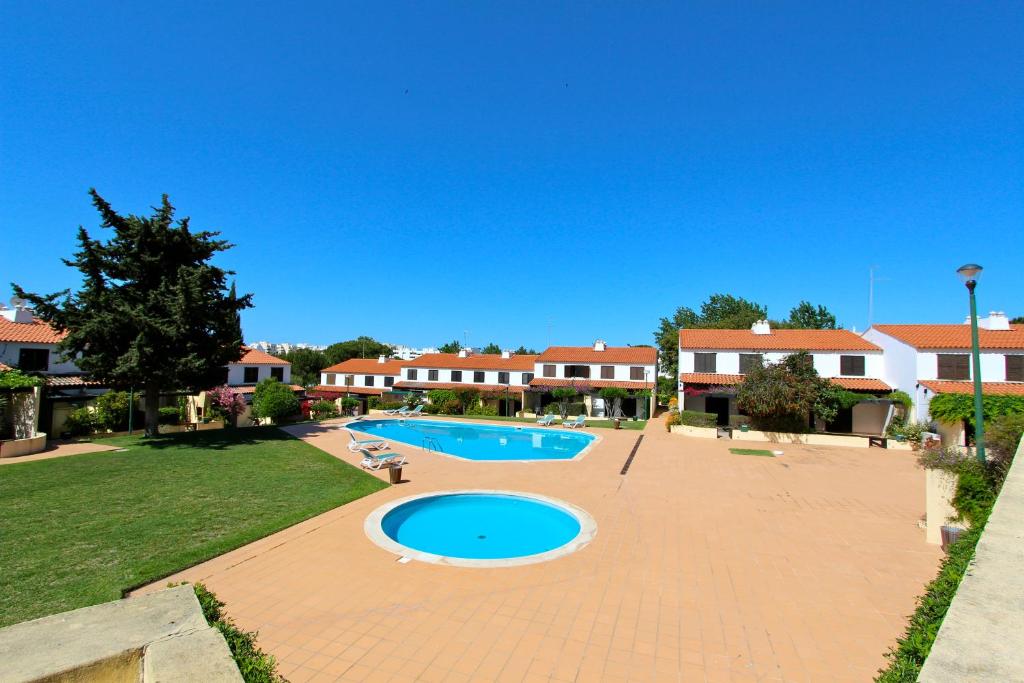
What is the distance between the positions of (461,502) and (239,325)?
17.3 metres

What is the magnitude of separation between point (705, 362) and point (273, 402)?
30.7 metres

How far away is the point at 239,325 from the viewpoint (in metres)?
24.2

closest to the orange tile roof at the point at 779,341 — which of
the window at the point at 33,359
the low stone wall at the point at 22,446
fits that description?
the low stone wall at the point at 22,446

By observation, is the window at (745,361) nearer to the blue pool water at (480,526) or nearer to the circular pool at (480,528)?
the circular pool at (480,528)

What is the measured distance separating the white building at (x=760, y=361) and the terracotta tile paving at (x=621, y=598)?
20002mm

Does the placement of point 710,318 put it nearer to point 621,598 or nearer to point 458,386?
point 458,386

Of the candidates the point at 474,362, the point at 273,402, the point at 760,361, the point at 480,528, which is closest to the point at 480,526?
the point at 480,528

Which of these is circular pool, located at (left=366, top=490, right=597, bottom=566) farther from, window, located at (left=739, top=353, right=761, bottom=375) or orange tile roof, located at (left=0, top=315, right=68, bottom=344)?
orange tile roof, located at (left=0, top=315, right=68, bottom=344)

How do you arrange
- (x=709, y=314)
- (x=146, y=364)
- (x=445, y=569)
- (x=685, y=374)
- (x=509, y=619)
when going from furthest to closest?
(x=709, y=314) < (x=685, y=374) < (x=146, y=364) < (x=445, y=569) < (x=509, y=619)

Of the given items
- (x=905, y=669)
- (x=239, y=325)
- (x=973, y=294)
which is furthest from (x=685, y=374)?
(x=905, y=669)

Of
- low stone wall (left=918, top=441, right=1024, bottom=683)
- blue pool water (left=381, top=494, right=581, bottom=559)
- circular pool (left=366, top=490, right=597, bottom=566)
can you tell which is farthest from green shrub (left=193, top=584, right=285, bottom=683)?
blue pool water (left=381, top=494, right=581, bottom=559)

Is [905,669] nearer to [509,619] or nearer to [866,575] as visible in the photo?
[509,619]

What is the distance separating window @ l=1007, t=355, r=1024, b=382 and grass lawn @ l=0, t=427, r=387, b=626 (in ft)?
115

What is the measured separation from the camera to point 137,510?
442 inches
